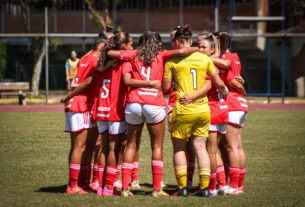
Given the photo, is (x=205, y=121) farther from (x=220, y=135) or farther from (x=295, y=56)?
(x=295, y=56)

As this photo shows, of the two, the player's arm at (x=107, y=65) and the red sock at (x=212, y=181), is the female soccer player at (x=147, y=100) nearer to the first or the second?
the player's arm at (x=107, y=65)

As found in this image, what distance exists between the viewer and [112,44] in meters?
6.30

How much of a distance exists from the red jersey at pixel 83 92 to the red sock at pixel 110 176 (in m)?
0.87

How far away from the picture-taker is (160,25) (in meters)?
39.3

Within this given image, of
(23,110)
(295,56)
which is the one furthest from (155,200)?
A: (295,56)

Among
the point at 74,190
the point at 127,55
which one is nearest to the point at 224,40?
the point at 127,55

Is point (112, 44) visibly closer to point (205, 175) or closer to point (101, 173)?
point (101, 173)

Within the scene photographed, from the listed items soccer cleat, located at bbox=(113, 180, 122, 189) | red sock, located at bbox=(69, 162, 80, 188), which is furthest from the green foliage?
red sock, located at bbox=(69, 162, 80, 188)

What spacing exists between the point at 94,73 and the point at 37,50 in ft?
70.5

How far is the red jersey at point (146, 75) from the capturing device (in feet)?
20.2

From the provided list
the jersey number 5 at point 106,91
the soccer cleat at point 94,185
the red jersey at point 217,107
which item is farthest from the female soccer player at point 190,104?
the soccer cleat at point 94,185

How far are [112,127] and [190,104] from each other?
1.04m

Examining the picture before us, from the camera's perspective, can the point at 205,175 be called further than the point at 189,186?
No

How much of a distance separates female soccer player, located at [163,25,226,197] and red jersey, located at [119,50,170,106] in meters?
0.11
